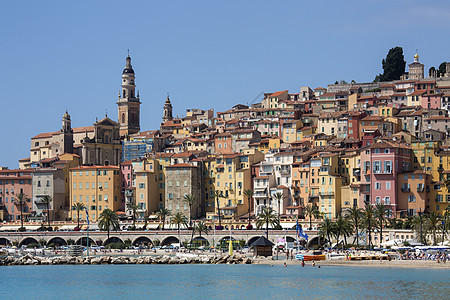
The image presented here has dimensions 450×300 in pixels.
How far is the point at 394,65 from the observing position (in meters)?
172

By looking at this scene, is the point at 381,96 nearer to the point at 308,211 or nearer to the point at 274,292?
the point at 308,211

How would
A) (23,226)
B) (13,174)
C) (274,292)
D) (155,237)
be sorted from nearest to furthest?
(274,292) < (155,237) < (23,226) < (13,174)

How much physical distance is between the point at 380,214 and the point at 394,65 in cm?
7154

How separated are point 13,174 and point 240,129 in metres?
36.8

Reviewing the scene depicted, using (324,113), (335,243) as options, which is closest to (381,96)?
(324,113)

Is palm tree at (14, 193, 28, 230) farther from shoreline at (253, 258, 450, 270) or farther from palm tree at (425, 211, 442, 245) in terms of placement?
palm tree at (425, 211, 442, 245)

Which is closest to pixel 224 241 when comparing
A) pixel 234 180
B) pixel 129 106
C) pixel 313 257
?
pixel 234 180

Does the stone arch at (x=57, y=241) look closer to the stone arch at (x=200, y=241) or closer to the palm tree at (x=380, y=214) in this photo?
the stone arch at (x=200, y=241)

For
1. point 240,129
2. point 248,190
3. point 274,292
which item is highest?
point 240,129

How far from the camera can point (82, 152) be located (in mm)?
155000

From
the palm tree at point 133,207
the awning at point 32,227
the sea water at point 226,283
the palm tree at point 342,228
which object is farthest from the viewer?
the awning at point 32,227

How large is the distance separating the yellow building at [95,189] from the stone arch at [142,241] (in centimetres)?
1388

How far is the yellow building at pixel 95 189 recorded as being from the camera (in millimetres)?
140000

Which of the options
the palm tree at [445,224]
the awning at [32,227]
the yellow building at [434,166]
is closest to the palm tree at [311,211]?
the yellow building at [434,166]
